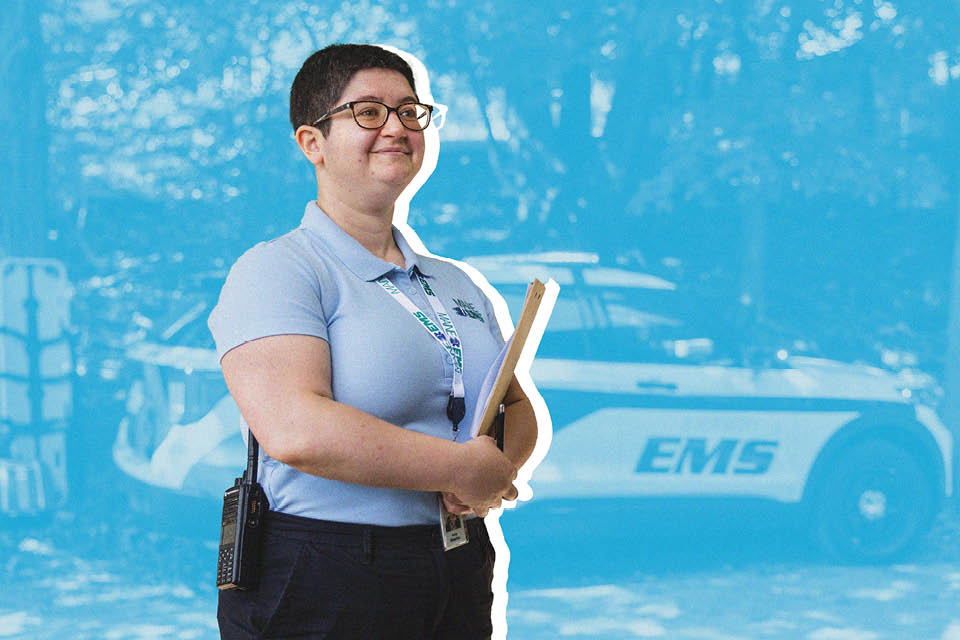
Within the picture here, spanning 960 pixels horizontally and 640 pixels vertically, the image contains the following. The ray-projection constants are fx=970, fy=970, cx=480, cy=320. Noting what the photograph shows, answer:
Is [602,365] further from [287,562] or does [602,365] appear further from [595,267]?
[287,562]

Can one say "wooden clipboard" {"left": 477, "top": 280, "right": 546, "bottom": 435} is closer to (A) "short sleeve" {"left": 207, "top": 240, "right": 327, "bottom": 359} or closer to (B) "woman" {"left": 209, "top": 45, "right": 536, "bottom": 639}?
(B) "woman" {"left": 209, "top": 45, "right": 536, "bottom": 639}

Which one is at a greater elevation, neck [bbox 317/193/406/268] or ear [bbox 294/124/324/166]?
ear [bbox 294/124/324/166]

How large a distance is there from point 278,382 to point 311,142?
360mm

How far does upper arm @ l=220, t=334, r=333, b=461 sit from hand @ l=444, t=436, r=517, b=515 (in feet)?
0.60

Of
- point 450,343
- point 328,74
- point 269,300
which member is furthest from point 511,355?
point 328,74

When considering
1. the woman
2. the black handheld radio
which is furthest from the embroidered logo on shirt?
the black handheld radio

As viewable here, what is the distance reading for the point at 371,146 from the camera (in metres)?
1.23

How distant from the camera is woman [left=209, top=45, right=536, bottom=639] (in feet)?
3.58

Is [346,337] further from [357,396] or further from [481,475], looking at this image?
[481,475]

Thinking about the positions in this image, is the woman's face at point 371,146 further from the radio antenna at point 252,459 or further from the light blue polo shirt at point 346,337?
the radio antenna at point 252,459

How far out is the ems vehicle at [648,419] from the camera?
3092 millimetres

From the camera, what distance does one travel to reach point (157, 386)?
3127 millimetres

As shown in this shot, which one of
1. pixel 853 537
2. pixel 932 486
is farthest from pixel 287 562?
pixel 932 486

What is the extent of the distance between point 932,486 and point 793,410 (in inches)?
29.6
